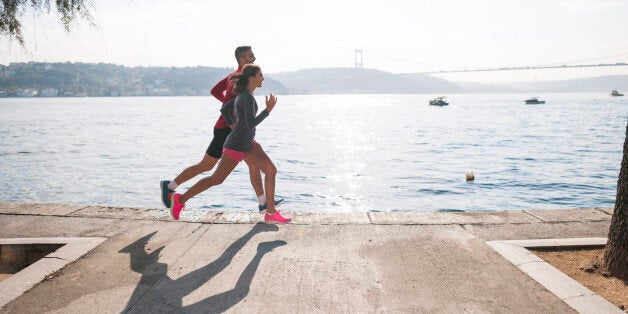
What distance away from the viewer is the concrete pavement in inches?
107

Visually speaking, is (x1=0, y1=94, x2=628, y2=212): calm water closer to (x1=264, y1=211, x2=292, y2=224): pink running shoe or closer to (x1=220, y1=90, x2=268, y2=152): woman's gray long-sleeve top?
(x1=264, y1=211, x2=292, y2=224): pink running shoe

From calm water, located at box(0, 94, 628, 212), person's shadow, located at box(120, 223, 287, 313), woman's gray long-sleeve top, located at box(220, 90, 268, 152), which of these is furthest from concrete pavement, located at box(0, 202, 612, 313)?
calm water, located at box(0, 94, 628, 212)

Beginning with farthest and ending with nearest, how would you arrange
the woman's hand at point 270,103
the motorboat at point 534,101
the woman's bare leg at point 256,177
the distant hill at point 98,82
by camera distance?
the distant hill at point 98,82, the motorboat at point 534,101, the woman's bare leg at point 256,177, the woman's hand at point 270,103

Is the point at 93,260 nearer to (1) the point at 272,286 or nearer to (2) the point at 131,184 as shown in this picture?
(1) the point at 272,286

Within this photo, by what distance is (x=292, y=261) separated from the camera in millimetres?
3385

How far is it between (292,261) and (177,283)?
919mm

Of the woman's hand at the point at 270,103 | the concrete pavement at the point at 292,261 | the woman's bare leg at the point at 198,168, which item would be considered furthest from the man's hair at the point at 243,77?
the concrete pavement at the point at 292,261

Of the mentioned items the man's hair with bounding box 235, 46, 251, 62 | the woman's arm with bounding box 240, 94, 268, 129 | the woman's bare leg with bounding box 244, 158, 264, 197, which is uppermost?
the man's hair with bounding box 235, 46, 251, 62

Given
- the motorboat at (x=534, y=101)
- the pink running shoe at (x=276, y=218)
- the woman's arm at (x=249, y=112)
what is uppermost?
the motorboat at (x=534, y=101)

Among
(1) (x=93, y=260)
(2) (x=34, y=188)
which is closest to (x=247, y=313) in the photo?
(1) (x=93, y=260)

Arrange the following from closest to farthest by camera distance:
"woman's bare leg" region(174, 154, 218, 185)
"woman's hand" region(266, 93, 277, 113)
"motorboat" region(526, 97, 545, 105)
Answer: "woman's hand" region(266, 93, 277, 113) → "woman's bare leg" region(174, 154, 218, 185) → "motorboat" region(526, 97, 545, 105)

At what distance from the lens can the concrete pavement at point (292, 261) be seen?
2.72 metres

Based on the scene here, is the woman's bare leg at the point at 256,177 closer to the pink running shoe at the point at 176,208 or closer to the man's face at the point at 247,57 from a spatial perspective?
the pink running shoe at the point at 176,208

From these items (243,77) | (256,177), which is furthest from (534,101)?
(243,77)
